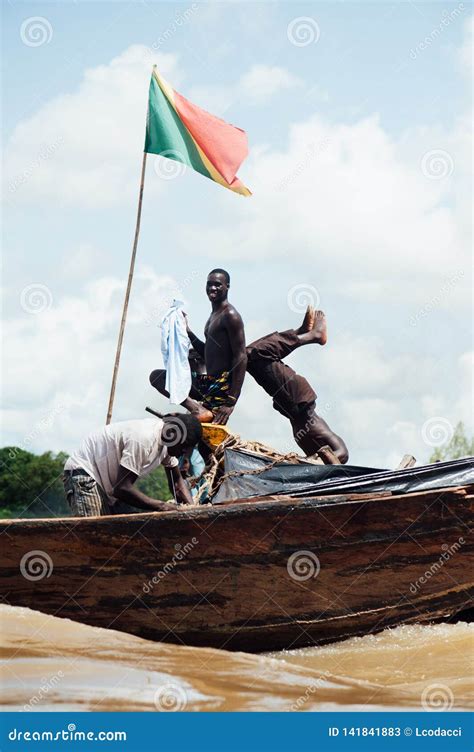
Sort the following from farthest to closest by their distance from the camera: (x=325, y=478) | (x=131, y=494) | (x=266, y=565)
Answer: (x=325, y=478) < (x=131, y=494) < (x=266, y=565)

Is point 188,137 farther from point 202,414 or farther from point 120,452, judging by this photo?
point 120,452

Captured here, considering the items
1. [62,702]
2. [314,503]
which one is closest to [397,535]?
[314,503]

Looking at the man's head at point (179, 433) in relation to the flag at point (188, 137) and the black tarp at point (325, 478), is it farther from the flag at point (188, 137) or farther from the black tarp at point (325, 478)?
the flag at point (188, 137)

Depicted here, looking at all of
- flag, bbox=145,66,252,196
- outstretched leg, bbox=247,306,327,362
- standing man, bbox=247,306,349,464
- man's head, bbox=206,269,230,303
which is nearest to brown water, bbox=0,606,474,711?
standing man, bbox=247,306,349,464

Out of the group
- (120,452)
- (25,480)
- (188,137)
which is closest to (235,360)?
(120,452)

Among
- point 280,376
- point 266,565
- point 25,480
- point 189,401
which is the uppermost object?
point 25,480

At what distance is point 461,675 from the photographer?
4246mm

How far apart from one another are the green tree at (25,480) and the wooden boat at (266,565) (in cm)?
2371

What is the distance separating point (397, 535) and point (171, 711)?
1.56 meters

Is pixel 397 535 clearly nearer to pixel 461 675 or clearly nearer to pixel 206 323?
pixel 461 675

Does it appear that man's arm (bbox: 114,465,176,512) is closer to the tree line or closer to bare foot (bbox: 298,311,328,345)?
bare foot (bbox: 298,311,328,345)

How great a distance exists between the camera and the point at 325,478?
5113 mm

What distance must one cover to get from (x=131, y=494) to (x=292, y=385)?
1.78m

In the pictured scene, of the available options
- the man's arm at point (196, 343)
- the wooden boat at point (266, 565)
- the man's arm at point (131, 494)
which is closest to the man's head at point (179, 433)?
the man's arm at point (131, 494)
